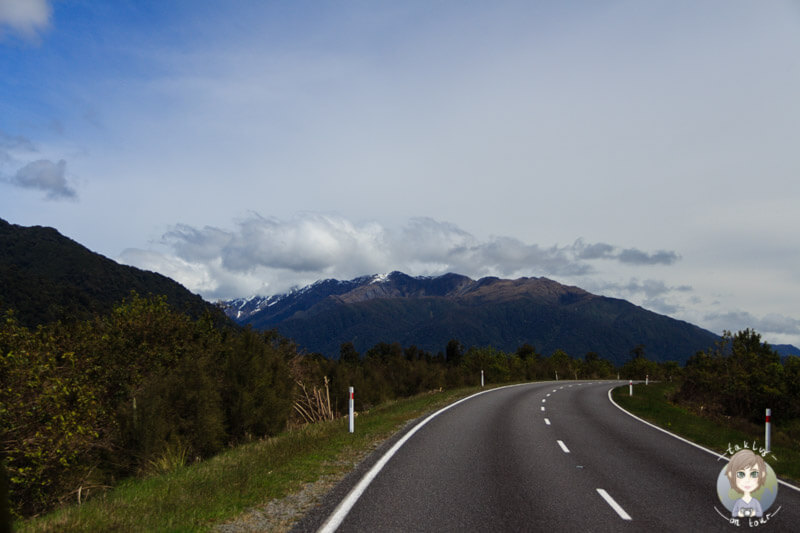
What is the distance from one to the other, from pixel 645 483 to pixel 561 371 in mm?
76274

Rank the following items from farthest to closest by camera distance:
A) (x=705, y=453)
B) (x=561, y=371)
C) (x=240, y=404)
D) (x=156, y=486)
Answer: (x=561, y=371) < (x=240, y=404) < (x=705, y=453) < (x=156, y=486)

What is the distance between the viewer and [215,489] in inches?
315

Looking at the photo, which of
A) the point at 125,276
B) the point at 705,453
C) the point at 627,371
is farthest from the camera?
the point at 125,276

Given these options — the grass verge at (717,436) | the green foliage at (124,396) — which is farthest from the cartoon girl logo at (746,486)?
the green foliage at (124,396)

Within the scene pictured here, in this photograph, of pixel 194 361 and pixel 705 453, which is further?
pixel 194 361

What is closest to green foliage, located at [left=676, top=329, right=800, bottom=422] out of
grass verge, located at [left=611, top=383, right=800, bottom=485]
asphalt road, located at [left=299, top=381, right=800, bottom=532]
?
grass verge, located at [left=611, top=383, right=800, bottom=485]

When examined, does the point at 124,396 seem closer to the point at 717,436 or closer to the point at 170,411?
the point at 170,411

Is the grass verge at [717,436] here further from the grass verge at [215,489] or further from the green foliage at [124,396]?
the green foliage at [124,396]

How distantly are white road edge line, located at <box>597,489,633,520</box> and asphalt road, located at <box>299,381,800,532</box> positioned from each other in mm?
14

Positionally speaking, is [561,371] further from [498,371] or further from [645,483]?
[645,483]

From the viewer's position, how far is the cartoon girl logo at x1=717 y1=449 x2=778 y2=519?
7254mm

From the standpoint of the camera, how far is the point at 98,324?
837 inches

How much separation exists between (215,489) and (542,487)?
5.00 metres

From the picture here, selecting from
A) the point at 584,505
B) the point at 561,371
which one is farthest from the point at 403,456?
the point at 561,371
